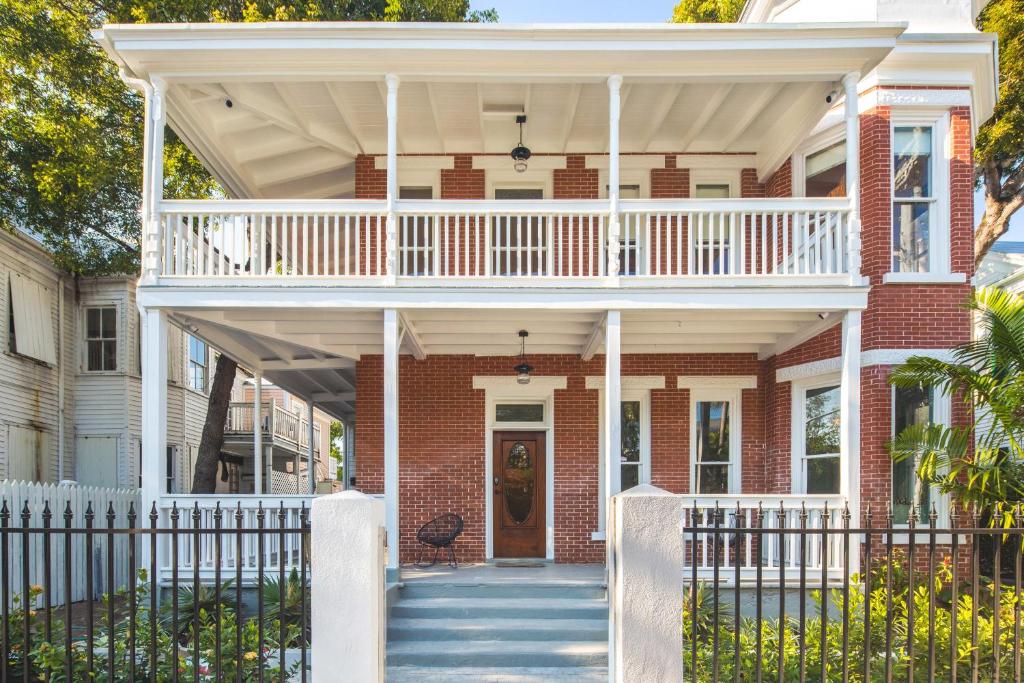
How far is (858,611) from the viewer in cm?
704

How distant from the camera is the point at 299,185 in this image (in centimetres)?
1307

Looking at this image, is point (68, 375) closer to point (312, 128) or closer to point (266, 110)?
point (312, 128)

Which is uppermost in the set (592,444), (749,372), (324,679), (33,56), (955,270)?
(33,56)

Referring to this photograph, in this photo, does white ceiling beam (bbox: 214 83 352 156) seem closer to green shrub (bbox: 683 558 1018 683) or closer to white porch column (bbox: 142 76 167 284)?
white porch column (bbox: 142 76 167 284)

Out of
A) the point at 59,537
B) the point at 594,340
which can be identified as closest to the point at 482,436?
the point at 594,340

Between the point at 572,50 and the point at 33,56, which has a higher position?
the point at 33,56

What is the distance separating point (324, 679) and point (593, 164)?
28.8ft

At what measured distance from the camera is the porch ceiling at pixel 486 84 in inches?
331

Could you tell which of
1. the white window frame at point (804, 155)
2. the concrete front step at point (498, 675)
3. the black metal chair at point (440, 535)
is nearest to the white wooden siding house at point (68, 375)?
the black metal chair at point (440, 535)

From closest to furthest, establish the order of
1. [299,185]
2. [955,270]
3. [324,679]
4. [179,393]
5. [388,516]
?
[324,679], [388,516], [955,270], [299,185], [179,393]

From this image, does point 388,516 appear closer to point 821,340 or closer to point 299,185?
point 821,340

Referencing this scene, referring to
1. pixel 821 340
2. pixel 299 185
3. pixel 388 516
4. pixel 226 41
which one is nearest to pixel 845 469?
pixel 821 340

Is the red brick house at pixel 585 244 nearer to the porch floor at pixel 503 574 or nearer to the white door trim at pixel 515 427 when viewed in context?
the white door trim at pixel 515 427

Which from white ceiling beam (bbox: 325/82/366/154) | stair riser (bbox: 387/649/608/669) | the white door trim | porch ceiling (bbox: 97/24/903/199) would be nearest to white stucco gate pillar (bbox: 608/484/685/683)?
stair riser (bbox: 387/649/608/669)
